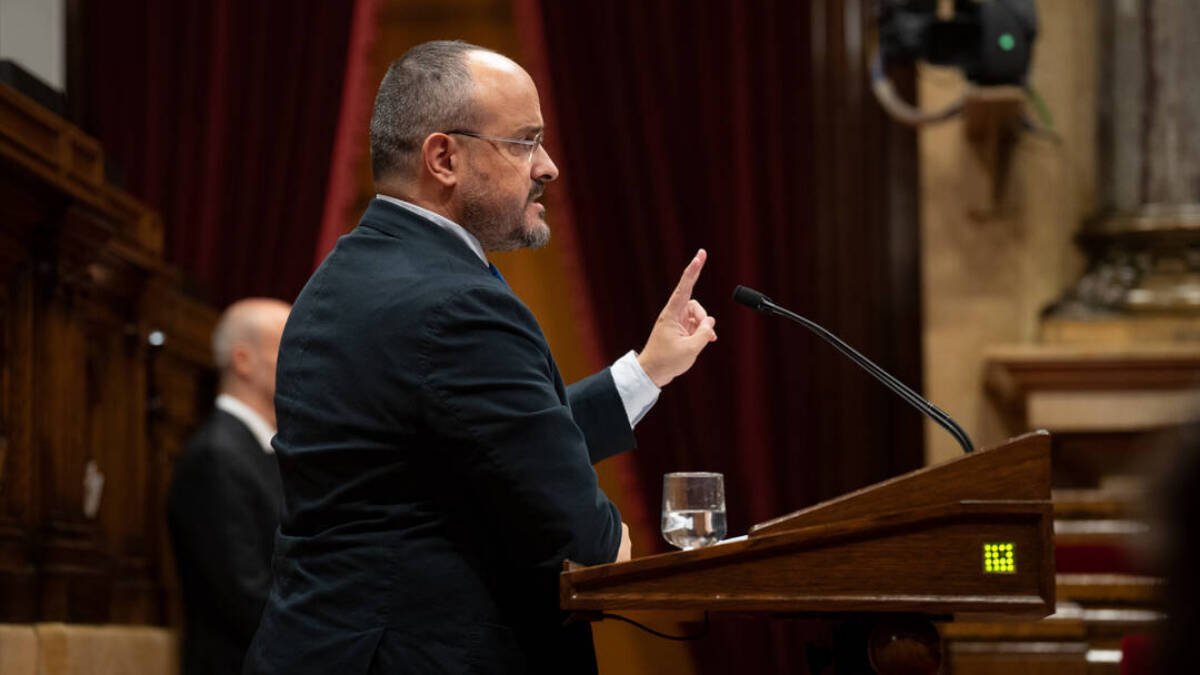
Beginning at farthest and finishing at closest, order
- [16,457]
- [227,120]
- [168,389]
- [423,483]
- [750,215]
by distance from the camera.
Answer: [227,120] → [750,215] → [168,389] → [16,457] → [423,483]

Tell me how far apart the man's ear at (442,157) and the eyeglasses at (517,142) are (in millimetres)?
17

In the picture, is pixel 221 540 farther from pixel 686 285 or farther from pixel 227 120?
pixel 227 120

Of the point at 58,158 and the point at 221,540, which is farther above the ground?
the point at 58,158

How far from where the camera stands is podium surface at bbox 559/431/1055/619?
1.81 meters

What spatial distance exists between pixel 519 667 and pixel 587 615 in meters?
0.11

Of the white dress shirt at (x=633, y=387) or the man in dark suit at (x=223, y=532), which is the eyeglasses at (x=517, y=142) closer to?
the white dress shirt at (x=633, y=387)

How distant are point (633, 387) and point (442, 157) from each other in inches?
19.7

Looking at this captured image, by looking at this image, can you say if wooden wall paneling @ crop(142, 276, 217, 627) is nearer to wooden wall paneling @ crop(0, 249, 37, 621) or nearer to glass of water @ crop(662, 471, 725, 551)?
wooden wall paneling @ crop(0, 249, 37, 621)

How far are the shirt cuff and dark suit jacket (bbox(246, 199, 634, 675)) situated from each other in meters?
0.46

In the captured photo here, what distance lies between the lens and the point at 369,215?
2.14 metres

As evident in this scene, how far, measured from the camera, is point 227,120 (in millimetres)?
5656

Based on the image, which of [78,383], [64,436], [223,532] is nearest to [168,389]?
[78,383]

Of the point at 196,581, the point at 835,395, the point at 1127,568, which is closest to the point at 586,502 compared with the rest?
the point at 1127,568

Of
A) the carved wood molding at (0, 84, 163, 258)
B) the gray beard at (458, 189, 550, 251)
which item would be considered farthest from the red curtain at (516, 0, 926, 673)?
the gray beard at (458, 189, 550, 251)
